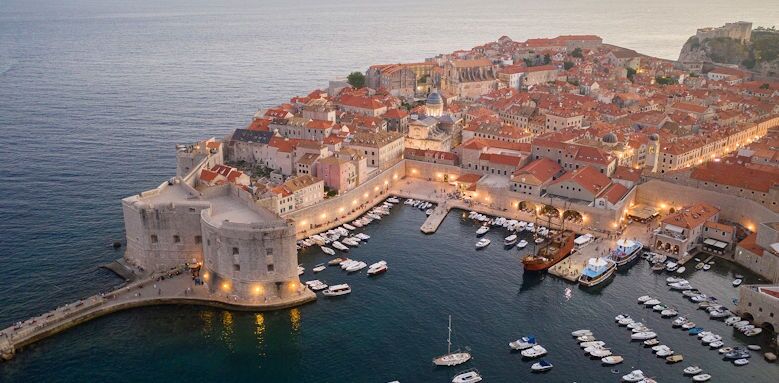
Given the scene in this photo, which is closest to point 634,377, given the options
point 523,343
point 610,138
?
point 523,343

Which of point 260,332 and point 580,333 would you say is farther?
point 260,332

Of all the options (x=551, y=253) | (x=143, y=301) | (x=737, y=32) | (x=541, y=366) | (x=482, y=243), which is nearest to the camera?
(x=541, y=366)

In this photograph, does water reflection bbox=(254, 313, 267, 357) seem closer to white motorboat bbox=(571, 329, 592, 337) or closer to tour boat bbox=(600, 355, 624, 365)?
white motorboat bbox=(571, 329, 592, 337)

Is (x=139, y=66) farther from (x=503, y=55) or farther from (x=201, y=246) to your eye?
(x=201, y=246)

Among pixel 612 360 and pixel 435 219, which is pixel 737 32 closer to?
pixel 435 219

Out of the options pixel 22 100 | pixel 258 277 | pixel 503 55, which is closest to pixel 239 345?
pixel 258 277

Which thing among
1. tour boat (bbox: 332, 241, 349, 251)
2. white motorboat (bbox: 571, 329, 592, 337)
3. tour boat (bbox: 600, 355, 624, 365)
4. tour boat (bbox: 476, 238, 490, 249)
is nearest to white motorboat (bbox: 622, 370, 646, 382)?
tour boat (bbox: 600, 355, 624, 365)

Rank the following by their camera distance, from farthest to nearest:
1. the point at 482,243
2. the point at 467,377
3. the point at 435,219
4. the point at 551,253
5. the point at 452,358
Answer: the point at 435,219 → the point at 482,243 → the point at 551,253 → the point at 452,358 → the point at 467,377
